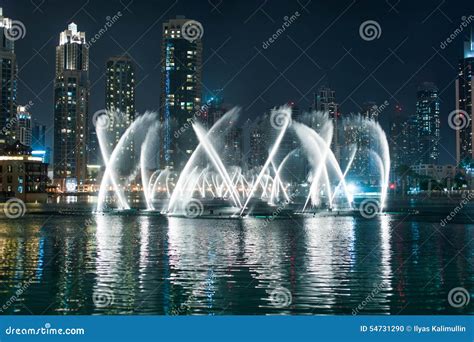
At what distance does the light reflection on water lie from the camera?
55.2 ft

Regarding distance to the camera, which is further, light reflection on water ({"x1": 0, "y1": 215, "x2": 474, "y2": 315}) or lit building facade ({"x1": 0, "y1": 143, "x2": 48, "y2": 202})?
lit building facade ({"x1": 0, "y1": 143, "x2": 48, "y2": 202})

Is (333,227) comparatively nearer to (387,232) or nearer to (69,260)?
(387,232)

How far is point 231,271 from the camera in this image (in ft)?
74.9

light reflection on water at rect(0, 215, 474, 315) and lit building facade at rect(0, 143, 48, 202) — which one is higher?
lit building facade at rect(0, 143, 48, 202)

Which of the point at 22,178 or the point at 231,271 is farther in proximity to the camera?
the point at 22,178

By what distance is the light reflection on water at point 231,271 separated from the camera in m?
16.8

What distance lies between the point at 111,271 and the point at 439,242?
1909cm

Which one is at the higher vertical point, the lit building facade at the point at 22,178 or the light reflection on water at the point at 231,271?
the lit building facade at the point at 22,178

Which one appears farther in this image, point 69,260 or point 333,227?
point 333,227

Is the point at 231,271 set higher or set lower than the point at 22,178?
lower

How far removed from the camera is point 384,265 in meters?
24.7
